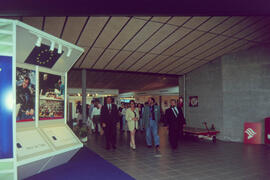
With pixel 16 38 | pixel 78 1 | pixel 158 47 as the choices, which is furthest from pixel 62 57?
pixel 158 47

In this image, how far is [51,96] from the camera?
4.84m

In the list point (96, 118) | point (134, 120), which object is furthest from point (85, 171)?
point (96, 118)

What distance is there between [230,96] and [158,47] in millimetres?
4063

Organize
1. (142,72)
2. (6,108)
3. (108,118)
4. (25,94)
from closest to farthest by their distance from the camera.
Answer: (6,108), (25,94), (108,118), (142,72)

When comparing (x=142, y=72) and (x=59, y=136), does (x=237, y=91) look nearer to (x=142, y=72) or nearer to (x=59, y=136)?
(x=142, y=72)

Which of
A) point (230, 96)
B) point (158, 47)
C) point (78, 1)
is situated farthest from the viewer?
point (230, 96)

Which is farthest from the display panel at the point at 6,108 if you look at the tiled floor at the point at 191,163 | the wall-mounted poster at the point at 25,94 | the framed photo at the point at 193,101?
the framed photo at the point at 193,101

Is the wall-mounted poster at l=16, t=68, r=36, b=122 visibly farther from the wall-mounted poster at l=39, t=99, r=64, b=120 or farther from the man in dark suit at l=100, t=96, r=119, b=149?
the man in dark suit at l=100, t=96, r=119, b=149

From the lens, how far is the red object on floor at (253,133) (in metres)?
8.59

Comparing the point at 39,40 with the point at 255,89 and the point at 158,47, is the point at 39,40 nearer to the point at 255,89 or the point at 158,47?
the point at 158,47

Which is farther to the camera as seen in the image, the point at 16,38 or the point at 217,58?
the point at 217,58

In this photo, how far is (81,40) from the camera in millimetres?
7547

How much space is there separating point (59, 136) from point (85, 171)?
Result: 0.98 metres

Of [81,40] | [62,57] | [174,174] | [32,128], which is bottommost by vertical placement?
[174,174]
